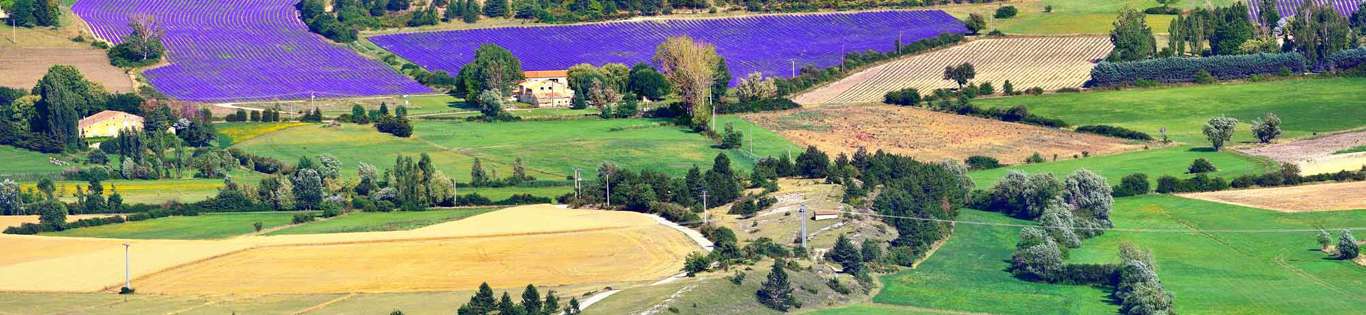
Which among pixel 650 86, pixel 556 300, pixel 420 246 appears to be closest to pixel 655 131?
pixel 650 86

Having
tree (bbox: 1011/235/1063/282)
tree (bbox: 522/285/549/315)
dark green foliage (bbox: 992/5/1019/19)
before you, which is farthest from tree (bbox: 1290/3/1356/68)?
tree (bbox: 522/285/549/315)

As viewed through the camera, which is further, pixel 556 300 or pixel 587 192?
pixel 587 192

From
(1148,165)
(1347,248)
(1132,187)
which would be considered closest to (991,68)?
(1148,165)

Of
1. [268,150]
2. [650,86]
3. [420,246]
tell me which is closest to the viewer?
[420,246]

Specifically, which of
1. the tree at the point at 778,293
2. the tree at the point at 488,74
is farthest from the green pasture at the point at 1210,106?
the tree at the point at 778,293

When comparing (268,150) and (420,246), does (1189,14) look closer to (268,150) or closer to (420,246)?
(268,150)

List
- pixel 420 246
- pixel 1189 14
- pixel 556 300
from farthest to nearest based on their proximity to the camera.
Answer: pixel 1189 14 < pixel 420 246 < pixel 556 300

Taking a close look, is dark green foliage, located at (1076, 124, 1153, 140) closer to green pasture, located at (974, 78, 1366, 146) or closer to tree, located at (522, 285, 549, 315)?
green pasture, located at (974, 78, 1366, 146)
